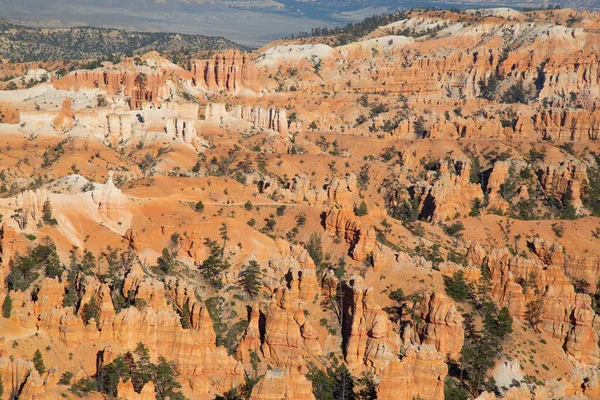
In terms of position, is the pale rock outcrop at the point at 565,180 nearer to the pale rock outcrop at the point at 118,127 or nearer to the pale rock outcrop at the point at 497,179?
the pale rock outcrop at the point at 497,179

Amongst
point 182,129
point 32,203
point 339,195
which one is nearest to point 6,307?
point 32,203

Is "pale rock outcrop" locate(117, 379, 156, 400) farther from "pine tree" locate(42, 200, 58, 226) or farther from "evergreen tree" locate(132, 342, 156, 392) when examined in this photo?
"pine tree" locate(42, 200, 58, 226)

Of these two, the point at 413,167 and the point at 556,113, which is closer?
the point at 413,167

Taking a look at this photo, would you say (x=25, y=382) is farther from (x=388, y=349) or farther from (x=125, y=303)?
(x=388, y=349)

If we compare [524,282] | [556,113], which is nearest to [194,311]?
[524,282]

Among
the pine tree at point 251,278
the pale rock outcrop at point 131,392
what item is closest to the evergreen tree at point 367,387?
the pine tree at point 251,278
